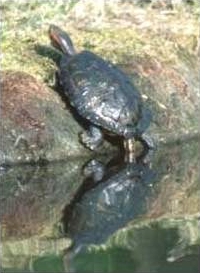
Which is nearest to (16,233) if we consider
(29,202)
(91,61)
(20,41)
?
(29,202)

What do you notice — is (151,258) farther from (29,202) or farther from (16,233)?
(29,202)

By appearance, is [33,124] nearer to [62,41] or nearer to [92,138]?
[92,138]

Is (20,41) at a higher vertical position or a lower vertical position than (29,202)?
higher

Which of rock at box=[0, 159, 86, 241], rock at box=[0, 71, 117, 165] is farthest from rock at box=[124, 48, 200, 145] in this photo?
rock at box=[0, 159, 86, 241]

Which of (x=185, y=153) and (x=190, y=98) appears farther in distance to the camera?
(x=190, y=98)

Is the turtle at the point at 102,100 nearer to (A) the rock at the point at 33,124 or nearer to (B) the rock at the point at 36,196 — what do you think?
(A) the rock at the point at 33,124

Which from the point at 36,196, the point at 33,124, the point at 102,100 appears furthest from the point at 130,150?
the point at 36,196
